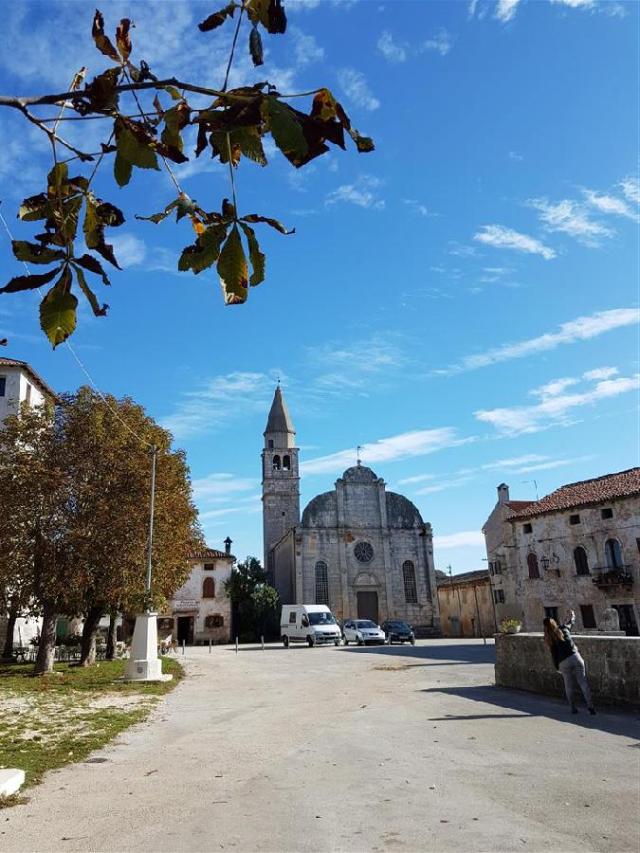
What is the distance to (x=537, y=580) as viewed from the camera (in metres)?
35.7

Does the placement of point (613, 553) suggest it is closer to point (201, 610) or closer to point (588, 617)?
point (588, 617)

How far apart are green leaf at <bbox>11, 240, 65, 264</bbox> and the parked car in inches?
1413

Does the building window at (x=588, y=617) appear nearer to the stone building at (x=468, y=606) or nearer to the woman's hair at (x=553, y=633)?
the stone building at (x=468, y=606)

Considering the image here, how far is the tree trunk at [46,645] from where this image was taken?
64.1 feet

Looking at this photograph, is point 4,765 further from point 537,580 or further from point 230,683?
point 537,580

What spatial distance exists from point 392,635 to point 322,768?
32.2 m

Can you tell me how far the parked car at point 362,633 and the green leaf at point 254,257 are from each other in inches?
1411

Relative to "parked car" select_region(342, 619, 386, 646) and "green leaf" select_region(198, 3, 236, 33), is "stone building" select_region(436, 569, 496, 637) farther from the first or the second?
"green leaf" select_region(198, 3, 236, 33)

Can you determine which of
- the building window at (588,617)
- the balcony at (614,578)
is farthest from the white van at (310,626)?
the balcony at (614,578)

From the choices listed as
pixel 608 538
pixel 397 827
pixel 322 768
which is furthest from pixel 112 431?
pixel 608 538

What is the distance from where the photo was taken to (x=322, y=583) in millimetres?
50469

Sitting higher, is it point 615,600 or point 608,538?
point 608,538

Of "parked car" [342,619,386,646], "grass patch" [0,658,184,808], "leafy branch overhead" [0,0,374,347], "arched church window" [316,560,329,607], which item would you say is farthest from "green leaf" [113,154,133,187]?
"arched church window" [316,560,329,607]

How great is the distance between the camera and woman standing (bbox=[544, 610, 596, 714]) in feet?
29.8
